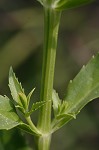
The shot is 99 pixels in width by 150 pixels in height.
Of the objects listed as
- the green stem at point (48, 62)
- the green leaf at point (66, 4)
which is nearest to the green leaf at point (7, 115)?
the green stem at point (48, 62)

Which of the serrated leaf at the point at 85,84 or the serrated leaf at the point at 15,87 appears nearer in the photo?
the serrated leaf at the point at 15,87

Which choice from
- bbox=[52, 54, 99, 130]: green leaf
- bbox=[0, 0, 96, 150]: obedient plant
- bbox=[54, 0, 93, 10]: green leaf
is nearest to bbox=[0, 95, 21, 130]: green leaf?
bbox=[0, 0, 96, 150]: obedient plant

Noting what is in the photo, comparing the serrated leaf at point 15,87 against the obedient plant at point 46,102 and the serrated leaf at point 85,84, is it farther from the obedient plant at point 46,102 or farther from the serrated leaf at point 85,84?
the serrated leaf at point 85,84

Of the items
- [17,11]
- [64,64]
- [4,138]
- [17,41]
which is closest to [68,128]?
[64,64]

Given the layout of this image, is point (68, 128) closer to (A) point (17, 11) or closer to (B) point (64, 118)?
(A) point (17, 11)

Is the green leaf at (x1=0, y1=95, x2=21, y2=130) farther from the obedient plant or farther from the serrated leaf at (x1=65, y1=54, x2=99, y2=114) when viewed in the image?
the serrated leaf at (x1=65, y1=54, x2=99, y2=114)
